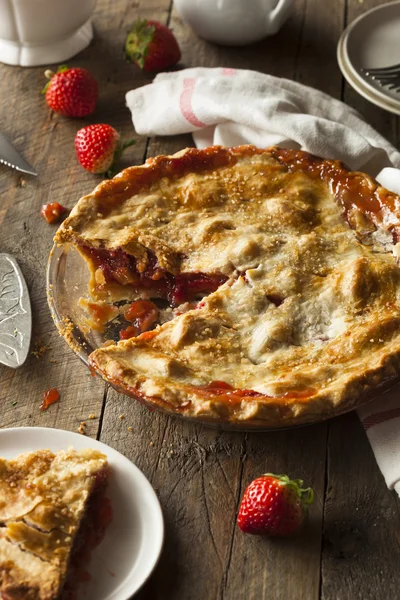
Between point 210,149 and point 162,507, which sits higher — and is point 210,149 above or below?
above

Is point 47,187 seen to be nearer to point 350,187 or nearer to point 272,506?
point 350,187

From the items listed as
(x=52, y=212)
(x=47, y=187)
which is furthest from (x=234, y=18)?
(x=52, y=212)

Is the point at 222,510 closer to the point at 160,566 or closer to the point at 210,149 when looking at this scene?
the point at 160,566

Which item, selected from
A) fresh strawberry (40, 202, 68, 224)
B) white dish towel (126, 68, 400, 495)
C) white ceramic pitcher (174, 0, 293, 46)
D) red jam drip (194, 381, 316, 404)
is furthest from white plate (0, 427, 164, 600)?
white ceramic pitcher (174, 0, 293, 46)

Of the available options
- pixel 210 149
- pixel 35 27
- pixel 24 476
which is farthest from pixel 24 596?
pixel 35 27

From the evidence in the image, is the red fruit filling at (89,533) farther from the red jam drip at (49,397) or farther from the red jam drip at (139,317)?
the red jam drip at (139,317)

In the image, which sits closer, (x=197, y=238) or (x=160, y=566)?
(x=160, y=566)
